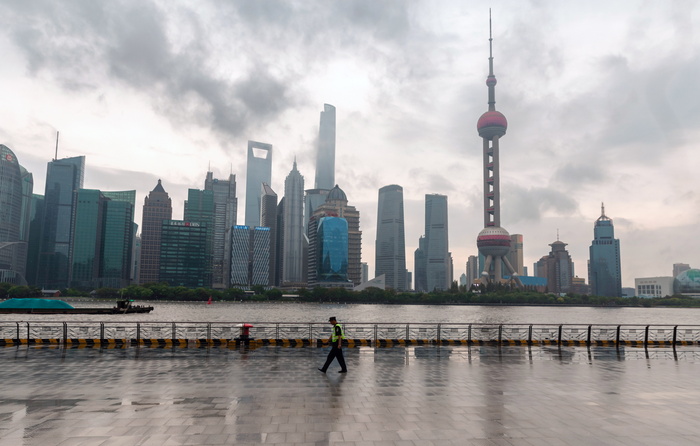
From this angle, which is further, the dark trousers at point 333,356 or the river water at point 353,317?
the river water at point 353,317

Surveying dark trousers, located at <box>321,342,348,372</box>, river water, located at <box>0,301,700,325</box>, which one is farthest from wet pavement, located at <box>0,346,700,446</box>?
river water, located at <box>0,301,700,325</box>

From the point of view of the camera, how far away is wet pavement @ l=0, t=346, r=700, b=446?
1102 centimetres

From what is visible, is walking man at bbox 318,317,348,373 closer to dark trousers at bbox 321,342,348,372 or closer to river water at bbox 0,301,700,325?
dark trousers at bbox 321,342,348,372

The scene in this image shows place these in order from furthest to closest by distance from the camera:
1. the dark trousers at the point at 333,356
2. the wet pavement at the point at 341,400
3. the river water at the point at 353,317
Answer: the river water at the point at 353,317, the dark trousers at the point at 333,356, the wet pavement at the point at 341,400

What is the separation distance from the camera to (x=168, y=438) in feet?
34.9

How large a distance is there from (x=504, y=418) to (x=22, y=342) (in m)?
27.4

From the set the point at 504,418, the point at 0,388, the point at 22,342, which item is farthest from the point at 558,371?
the point at 22,342

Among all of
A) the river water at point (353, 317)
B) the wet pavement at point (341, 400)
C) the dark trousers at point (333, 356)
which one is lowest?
the river water at point (353, 317)

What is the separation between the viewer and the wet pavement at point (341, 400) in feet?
36.1

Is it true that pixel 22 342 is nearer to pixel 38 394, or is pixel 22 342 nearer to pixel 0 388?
pixel 0 388

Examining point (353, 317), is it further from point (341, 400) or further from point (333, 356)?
point (341, 400)

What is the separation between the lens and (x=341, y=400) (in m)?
14.4

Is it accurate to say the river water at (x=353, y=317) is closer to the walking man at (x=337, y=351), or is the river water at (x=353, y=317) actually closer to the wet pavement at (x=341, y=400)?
the wet pavement at (x=341, y=400)

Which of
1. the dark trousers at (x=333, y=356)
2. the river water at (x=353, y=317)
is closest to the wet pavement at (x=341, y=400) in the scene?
the dark trousers at (x=333, y=356)
